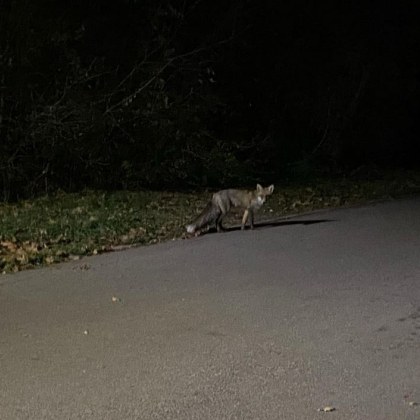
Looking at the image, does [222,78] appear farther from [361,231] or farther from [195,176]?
[361,231]

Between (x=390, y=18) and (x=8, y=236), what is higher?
(x=390, y=18)

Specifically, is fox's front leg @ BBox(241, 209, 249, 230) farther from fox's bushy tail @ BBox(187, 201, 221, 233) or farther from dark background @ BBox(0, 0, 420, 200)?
dark background @ BBox(0, 0, 420, 200)

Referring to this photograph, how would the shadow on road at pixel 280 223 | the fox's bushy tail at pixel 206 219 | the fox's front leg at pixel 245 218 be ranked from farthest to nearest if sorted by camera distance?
the shadow on road at pixel 280 223
the fox's front leg at pixel 245 218
the fox's bushy tail at pixel 206 219

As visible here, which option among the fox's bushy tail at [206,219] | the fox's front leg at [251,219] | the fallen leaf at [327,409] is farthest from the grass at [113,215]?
the fallen leaf at [327,409]

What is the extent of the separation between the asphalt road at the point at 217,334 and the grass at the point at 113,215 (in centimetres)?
64

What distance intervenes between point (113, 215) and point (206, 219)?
2.33 metres

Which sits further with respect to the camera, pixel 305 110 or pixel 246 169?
pixel 305 110

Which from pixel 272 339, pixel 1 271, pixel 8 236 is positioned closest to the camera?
pixel 272 339

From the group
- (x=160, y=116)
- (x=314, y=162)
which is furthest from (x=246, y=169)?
(x=314, y=162)

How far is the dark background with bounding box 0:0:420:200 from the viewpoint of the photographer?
1631 cm

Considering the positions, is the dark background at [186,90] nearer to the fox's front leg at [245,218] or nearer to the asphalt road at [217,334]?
the fox's front leg at [245,218]

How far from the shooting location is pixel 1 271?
9.27 m

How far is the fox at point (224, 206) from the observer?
38.5 ft

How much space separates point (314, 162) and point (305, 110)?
194cm
